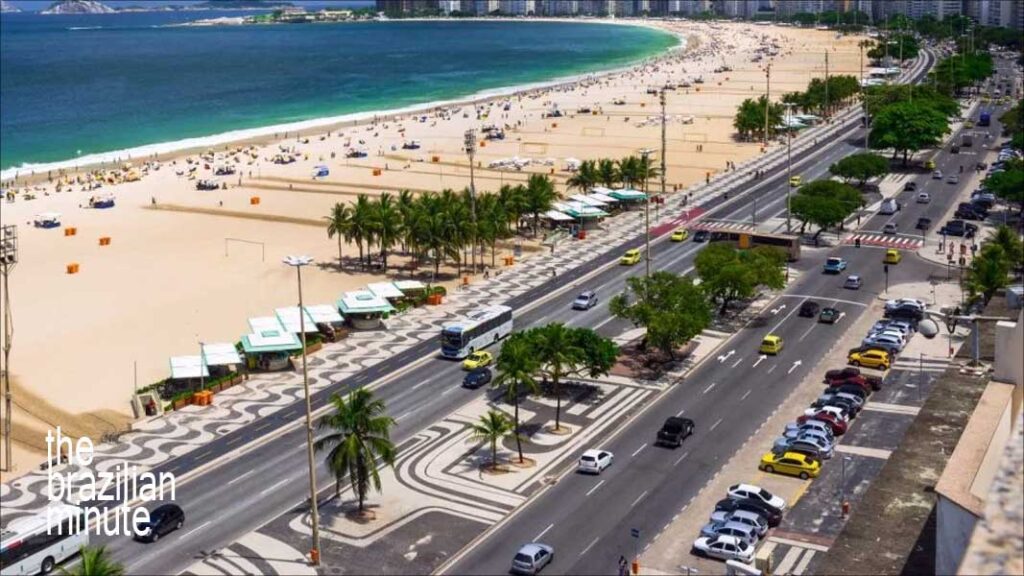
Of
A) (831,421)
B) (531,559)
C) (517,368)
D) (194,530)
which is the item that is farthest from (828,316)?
(194,530)

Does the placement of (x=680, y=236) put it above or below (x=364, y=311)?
above

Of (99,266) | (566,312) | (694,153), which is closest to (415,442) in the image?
(566,312)

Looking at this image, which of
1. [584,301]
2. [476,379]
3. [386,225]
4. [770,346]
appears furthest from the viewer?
[386,225]

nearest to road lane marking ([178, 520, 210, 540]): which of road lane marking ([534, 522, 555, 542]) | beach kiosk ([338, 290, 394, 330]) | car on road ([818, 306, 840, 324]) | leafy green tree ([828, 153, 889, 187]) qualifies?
road lane marking ([534, 522, 555, 542])

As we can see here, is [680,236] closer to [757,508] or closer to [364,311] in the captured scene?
[364,311]

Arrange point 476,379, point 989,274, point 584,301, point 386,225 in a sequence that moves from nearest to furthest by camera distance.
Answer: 1. point 476,379
2. point 989,274
3. point 584,301
4. point 386,225

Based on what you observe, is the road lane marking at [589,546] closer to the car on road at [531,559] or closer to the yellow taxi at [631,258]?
the car on road at [531,559]
